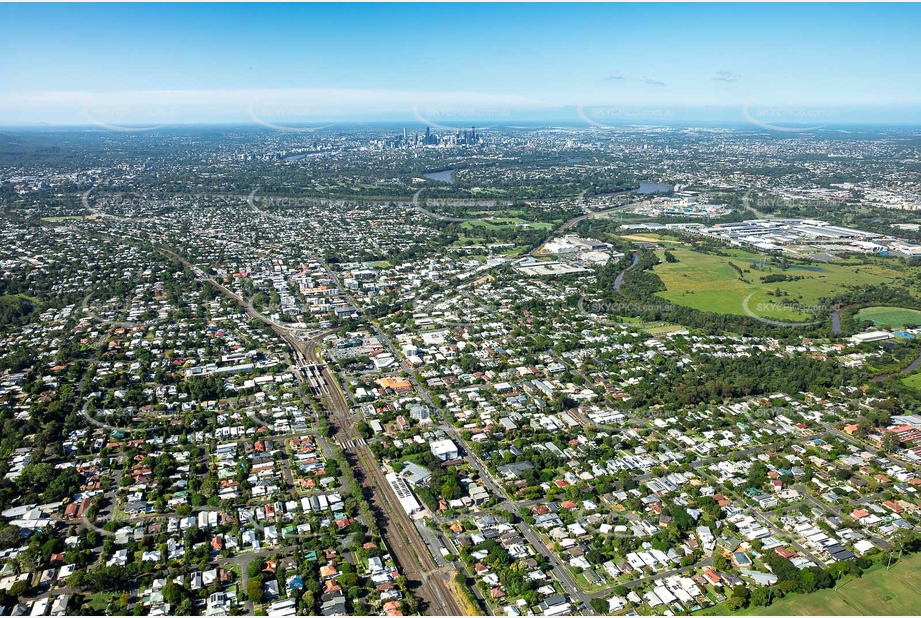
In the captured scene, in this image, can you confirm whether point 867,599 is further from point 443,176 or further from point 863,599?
point 443,176

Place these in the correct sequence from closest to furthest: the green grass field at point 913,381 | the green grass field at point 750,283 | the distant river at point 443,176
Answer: the green grass field at point 913,381, the green grass field at point 750,283, the distant river at point 443,176

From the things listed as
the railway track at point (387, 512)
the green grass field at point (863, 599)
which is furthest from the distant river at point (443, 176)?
the green grass field at point (863, 599)

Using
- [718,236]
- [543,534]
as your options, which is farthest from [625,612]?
[718,236]

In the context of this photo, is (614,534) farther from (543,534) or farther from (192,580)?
(192,580)

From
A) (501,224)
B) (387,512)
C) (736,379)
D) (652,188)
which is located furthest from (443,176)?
(387,512)

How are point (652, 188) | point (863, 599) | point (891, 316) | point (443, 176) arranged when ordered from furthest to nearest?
point (443, 176) < point (652, 188) < point (891, 316) < point (863, 599)

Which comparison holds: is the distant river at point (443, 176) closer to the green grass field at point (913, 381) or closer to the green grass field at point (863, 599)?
the green grass field at point (913, 381)
